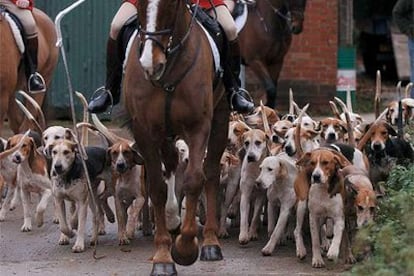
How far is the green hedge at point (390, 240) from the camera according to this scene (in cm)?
704

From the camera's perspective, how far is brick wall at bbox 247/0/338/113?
19.8m

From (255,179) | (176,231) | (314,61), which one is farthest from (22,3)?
(314,61)

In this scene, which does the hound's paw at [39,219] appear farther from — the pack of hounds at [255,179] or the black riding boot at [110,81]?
the black riding boot at [110,81]

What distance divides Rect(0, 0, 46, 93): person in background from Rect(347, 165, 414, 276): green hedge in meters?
4.37

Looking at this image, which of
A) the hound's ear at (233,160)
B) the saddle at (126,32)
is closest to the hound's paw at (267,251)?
the hound's ear at (233,160)

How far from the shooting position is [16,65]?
1229 centimetres

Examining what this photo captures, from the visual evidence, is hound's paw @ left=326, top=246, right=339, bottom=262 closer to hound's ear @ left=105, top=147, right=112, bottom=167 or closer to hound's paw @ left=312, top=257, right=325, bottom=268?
hound's paw @ left=312, top=257, right=325, bottom=268

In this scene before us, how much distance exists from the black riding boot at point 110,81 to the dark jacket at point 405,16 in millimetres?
6573

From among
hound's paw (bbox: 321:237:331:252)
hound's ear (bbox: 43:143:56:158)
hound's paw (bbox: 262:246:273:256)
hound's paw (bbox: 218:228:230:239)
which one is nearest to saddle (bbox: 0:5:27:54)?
hound's ear (bbox: 43:143:56:158)

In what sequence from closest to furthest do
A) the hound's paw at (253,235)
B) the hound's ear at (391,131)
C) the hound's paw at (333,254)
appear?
the hound's paw at (333,254) < the hound's paw at (253,235) < the hound's ear at (391,131)

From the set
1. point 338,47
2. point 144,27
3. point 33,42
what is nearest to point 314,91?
point 338,47

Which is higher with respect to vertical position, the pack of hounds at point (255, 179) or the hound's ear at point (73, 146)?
the hound's ear at point (73, 146)

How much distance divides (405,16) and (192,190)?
301 inches

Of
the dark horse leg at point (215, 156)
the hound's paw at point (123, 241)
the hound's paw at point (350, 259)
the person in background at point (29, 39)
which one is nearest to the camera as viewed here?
the hound's paw at point (350, 259)
